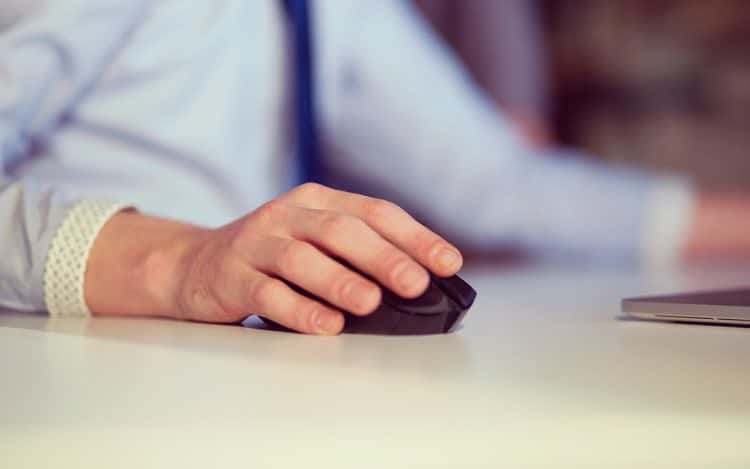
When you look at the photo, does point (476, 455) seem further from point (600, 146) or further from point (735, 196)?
point (600, 146)

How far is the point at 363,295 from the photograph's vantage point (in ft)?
1.76

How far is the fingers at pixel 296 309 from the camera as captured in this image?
56 centimetres

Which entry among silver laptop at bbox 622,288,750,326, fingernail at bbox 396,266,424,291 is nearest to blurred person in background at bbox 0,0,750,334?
fingernail at bbox 396,266,424,291

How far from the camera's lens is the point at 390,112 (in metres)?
1.33

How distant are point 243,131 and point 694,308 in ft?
1.93

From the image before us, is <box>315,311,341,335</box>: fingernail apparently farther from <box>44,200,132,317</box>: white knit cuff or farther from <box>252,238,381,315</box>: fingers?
<box>44,200,132,317</box>: white knit cuff

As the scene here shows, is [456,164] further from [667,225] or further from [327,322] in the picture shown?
[327,322]

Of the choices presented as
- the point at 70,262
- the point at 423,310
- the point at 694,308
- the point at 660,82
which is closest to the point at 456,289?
the point at 423,310

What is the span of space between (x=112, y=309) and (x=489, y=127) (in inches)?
34.9

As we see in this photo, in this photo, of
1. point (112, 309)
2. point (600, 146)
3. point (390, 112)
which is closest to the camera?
point (112, 309)

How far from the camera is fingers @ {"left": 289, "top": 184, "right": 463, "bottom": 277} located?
1.77ft

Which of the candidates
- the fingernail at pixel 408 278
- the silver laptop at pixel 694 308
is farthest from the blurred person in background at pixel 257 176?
the silver laptop at pixel 694 308

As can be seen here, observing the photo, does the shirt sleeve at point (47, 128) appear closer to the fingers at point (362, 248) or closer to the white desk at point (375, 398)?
the white desk at point (375, 398)

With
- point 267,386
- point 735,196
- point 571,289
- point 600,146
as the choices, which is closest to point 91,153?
point 571,289
